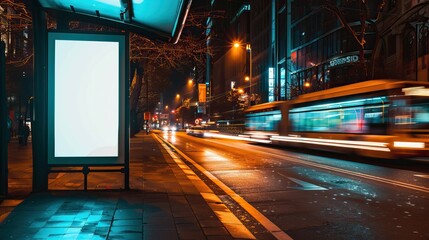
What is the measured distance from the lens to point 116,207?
738cm

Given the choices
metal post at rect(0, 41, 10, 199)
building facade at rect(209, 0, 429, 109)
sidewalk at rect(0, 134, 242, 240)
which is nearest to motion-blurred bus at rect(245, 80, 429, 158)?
building facade at rect(209, 0, 429, 109)

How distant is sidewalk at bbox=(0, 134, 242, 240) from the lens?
5844mm

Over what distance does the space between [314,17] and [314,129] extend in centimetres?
3161

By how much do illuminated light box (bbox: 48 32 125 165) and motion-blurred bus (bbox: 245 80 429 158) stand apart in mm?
10919

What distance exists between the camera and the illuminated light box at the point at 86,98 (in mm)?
8289

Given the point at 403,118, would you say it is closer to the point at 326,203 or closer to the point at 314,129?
the point at 314,129

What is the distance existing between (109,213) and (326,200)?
4492 mm

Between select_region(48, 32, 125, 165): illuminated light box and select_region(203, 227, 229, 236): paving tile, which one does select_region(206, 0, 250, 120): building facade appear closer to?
select_region(48, 32, 125, 165): illuminated light box

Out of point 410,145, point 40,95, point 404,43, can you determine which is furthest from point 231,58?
point 40,95

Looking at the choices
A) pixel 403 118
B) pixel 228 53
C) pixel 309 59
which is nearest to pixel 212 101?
pixel 228 53

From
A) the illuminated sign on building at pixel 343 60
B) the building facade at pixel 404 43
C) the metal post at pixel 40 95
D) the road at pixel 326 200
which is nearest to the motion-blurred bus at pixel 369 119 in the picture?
the road at pixel 326 200

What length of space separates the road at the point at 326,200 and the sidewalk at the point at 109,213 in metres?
0.83

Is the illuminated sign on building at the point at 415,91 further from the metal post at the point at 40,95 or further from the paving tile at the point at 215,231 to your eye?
the metal post at the point at 40,95

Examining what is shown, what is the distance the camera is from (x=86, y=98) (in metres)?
8.41
